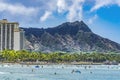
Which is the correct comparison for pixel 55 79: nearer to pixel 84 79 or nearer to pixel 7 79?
pixel 84 79

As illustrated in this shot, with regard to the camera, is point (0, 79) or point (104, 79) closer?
point (0, 79)

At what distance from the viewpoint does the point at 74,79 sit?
110438mm

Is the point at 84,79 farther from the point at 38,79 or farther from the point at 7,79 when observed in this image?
the point at 7,79

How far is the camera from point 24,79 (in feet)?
334

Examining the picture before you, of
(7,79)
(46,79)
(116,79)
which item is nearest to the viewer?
(7,79)

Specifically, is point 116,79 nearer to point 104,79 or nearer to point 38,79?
point 104,79

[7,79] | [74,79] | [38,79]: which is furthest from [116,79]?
[7,79]

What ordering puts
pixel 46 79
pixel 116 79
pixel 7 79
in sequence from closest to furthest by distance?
pixel 7 79 → pixel 46 79 → pixel 116 79

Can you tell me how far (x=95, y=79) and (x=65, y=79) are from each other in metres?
7.77

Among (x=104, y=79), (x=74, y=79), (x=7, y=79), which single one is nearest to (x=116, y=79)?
(x=104, y=79)

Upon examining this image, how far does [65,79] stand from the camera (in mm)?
109750

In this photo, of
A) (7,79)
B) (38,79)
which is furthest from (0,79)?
(38,79)

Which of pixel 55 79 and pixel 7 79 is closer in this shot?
pixel 7 79

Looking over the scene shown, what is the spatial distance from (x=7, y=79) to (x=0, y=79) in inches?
54.1
